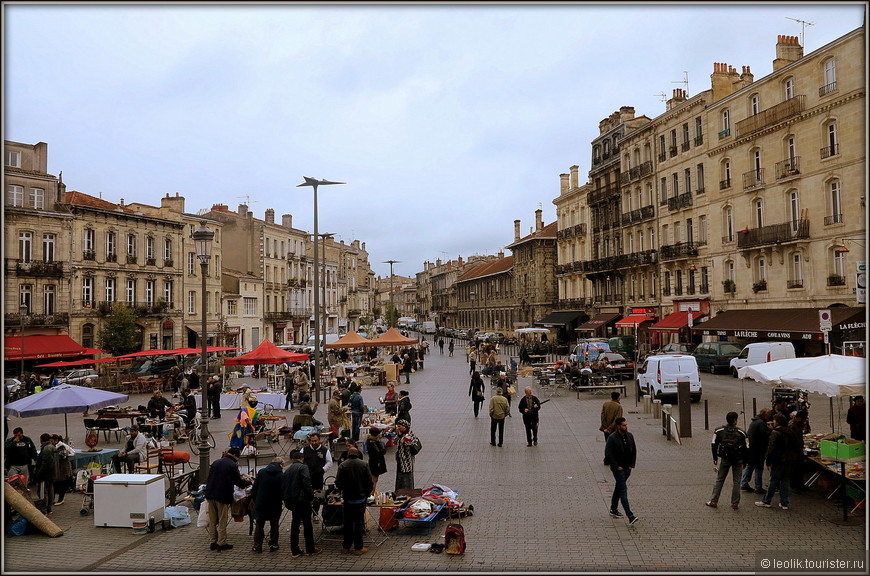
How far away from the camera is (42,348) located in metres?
33.9

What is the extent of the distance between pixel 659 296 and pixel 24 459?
41.6 m

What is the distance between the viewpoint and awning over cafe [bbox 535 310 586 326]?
5888cm

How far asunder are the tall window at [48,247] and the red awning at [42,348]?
16.7ft

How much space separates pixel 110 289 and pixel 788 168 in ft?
133

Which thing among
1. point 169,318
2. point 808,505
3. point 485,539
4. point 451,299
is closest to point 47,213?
point 169,318

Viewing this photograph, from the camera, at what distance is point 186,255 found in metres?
48.6

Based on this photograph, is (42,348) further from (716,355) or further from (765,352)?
(765,352)

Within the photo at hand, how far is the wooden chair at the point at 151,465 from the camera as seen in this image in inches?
477

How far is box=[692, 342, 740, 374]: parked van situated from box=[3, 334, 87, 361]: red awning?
103 feet

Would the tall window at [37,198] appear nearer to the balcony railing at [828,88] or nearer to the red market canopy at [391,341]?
the red market canopy at [391,341]

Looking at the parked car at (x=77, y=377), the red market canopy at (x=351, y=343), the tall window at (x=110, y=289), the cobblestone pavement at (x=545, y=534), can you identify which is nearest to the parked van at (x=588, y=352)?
the red market canopy at (x=351, y=343)

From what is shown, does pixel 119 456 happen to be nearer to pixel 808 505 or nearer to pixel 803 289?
pixel 808 505

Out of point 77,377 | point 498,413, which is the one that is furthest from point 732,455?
point 77,377

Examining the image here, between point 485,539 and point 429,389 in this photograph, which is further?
point 429,389
